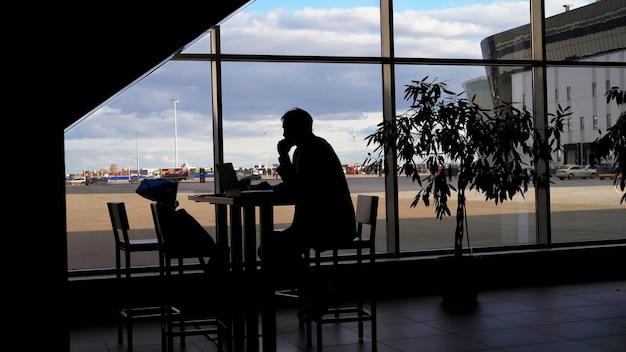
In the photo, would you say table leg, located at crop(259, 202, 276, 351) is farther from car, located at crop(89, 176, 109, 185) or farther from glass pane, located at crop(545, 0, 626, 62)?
glass pane, located at crop(545, 0, 626, 62)

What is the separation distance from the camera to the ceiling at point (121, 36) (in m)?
1.41

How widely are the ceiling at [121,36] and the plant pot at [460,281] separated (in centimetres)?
442

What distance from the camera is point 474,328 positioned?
514cm

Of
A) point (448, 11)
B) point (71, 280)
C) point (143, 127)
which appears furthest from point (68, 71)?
point (448, 11)

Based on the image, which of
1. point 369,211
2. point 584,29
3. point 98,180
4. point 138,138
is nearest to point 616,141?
point 584,29

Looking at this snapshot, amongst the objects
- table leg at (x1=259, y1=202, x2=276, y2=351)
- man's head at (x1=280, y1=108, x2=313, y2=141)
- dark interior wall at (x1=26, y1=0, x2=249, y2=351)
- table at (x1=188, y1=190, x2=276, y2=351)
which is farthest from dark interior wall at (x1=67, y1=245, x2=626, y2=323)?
dark interior wall at (x1=26, y1=0, x2=249, y2=351)

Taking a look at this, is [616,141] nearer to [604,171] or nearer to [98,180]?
[604,171]

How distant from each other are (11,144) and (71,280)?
14.2ft

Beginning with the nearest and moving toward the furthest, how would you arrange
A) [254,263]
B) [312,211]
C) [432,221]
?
[254,263], [312,211], [432,221]

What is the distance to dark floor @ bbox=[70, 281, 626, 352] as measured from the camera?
4617 mm

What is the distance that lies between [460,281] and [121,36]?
4.96m

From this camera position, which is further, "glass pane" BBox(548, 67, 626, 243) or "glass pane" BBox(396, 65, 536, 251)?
"glass pane" BBox(548, 67, 626, 243)

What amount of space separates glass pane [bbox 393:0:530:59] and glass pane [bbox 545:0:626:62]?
33 centimetres

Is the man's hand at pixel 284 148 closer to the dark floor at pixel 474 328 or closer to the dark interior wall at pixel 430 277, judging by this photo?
the dark floor at pixel 474 328
